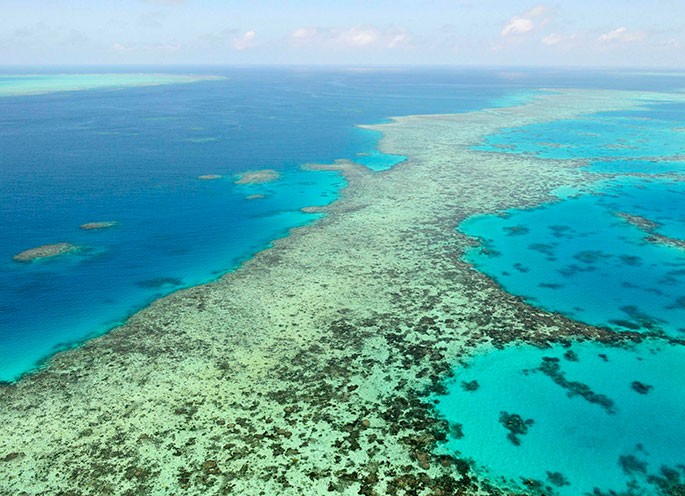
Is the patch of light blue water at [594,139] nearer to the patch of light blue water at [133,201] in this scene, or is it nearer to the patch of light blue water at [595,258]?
the patch of light blue water at [595,258]

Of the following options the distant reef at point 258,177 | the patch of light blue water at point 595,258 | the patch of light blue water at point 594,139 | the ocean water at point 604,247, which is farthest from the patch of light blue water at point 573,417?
the patch of light blue water at point 594,139

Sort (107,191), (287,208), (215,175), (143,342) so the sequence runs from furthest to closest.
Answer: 1. (215,175)
2. (107,191)
3. (287,208)
4. (143,342)

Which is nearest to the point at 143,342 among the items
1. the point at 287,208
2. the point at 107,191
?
the point at 287,208

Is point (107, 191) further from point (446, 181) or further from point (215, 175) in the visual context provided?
point (446, 181)

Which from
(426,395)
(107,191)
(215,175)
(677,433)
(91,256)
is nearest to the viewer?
(677,433)

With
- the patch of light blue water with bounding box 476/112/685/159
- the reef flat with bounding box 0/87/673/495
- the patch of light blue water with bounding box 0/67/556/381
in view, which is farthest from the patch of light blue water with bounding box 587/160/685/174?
the reef flat with bounding box 0/87/673/495

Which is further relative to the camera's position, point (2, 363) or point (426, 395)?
point (2, 363)
